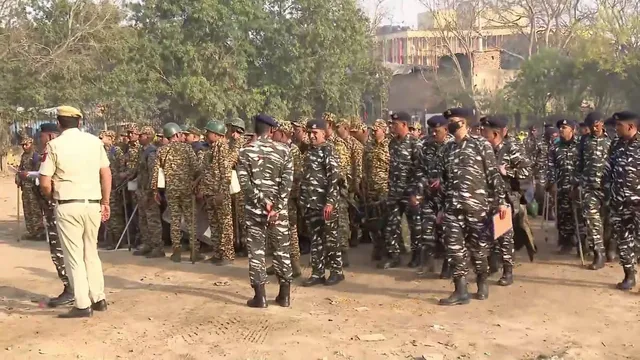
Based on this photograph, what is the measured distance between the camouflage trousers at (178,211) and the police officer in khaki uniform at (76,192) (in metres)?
2.88

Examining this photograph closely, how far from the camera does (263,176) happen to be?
7184mm

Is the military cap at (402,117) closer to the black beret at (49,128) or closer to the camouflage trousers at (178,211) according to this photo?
the camouflage trousers at (178,211)

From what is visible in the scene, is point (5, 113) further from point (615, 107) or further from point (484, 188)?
point (615, 107)

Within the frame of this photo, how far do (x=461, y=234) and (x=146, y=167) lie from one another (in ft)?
17.3

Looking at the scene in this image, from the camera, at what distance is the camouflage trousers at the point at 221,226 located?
9664 mm

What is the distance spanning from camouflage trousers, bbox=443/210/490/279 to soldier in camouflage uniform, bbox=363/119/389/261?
240cm

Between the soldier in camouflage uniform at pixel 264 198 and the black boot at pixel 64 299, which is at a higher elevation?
the soldier in camouflage uniform at pixel 264 198

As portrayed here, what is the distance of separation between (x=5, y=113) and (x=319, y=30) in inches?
501

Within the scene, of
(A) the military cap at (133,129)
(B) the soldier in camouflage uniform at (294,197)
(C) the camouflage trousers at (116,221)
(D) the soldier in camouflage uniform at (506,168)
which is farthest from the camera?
(C) the camouflage trousers at (116,221)

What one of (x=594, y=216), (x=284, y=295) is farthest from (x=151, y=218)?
(x=594, y=216)

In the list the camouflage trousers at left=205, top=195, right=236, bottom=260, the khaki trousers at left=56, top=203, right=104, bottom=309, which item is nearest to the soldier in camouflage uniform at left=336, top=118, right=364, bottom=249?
the camouflage trousers at left=205, top=195, right=236, bottom=260

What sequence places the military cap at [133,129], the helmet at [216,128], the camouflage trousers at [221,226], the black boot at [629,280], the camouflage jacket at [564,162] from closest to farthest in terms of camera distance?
the black boot at [629,280] < the helmet at [216,128] < the camouflage jacket at [564,162] < the camouflage trousers at [221,226] < the military cap at [133,129]

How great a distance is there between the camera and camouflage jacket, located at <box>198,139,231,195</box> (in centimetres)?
938

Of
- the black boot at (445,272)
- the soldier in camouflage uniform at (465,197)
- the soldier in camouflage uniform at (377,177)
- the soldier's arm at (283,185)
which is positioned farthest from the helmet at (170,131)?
the soldier in camouflage uniform at (465,197)
